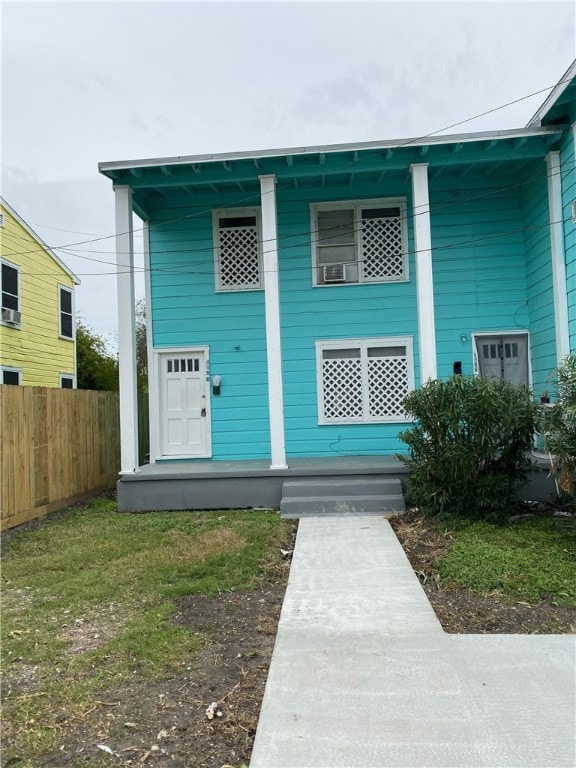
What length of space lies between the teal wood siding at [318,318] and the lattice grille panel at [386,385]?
26cm

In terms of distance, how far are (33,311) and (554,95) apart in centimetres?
1198

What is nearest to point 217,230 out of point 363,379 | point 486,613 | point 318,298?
point 318,298

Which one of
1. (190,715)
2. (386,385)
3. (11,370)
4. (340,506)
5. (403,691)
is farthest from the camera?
(11,370)

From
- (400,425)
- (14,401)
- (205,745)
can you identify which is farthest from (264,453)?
(205,745)

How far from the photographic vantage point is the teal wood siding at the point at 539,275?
777cm

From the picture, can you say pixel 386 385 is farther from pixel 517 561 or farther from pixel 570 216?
pixel 517 561

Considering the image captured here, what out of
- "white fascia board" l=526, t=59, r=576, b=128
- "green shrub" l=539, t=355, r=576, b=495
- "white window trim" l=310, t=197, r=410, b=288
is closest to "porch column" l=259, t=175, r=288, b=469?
"white window trim" l=310, t=197, r=410, b=288

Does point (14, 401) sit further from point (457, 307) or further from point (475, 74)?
point (475, 74)

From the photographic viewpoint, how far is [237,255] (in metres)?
9.12

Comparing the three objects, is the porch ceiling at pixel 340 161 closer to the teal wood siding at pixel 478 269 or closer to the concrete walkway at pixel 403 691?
the teal wood siding at pixel 478 269

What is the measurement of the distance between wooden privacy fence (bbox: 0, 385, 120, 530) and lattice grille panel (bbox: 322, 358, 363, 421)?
3.88m

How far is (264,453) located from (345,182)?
15.4 ft

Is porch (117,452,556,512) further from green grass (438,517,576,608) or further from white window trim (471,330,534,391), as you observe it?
green grass (438,517,576,608)

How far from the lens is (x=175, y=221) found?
30.1 ft
